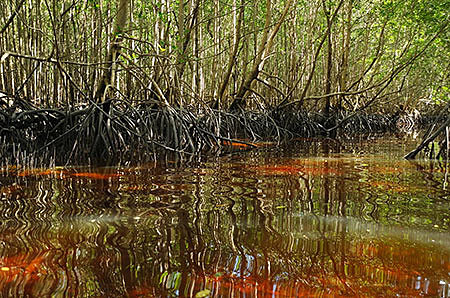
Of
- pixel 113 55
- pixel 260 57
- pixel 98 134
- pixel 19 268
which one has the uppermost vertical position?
pixel 260 57

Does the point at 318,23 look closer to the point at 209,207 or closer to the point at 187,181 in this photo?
the point at 187,181

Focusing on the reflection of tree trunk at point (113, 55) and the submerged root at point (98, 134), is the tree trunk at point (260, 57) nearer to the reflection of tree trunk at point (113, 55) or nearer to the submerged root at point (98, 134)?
the submerged root at point (98, 134)

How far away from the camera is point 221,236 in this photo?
75.3 inches

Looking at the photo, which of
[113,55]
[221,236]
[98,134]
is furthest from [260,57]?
[221,236]

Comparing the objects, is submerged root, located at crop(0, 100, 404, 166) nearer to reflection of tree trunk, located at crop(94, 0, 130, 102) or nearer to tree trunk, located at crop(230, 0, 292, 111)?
reflection of tree trunk, located at crop(94, 0, 130, 102)

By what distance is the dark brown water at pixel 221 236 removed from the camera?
4.70 feet

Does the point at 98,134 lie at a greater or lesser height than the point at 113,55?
lesser

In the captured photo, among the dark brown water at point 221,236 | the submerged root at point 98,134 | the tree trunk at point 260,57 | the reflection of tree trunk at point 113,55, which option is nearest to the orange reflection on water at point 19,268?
the dark brown water at point 221,236

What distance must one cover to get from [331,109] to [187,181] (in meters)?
7.89

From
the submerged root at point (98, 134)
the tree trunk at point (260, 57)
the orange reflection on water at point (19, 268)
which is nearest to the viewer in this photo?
the orange reflection on water at point (19, 268)

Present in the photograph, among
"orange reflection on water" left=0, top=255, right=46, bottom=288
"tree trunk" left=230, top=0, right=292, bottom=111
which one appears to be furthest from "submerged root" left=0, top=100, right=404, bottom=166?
"orange reflection on water" left=0, top=255, right=46, bottom=288

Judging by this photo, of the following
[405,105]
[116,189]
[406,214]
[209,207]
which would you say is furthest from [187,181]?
[405,105]

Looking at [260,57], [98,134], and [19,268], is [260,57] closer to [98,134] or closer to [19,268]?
[98,134]

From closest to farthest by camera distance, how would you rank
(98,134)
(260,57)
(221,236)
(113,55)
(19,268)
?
1. (19,268)
2. (221,236)
3. (98,134)
4. (113,55)
5. (260,57)
